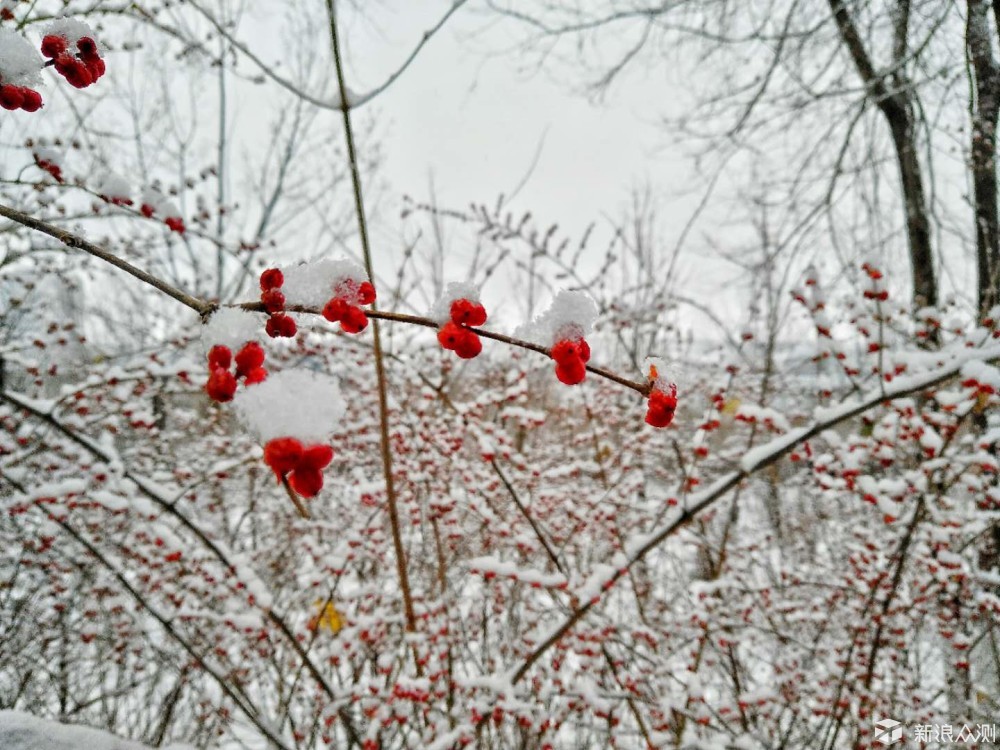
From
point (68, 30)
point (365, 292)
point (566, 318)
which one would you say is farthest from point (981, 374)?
point (68, 30)

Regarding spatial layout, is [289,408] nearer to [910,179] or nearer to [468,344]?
[468,344]

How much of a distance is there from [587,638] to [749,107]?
4483 mm

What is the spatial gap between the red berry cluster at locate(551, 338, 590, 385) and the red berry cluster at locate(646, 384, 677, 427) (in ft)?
0.34

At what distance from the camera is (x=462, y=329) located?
74 centimetres

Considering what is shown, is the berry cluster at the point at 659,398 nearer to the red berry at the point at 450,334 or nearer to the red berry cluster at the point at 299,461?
the red berry at the point at 450,334

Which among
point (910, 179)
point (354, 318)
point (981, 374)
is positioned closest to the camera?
point (354, 318)

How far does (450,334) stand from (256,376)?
0.25 metres

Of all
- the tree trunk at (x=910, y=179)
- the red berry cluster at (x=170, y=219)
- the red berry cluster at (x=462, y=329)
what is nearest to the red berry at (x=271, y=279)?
the red berry cluster at (x=462, y=329)

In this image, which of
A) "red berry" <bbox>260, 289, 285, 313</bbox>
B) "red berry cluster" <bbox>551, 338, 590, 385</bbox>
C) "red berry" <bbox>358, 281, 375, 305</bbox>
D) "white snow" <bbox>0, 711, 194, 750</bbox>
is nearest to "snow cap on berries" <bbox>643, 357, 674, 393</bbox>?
"red berry cluster" <bbox>551, 338, 590, 385</bbox>

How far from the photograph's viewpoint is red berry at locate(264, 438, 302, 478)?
0.58 metres

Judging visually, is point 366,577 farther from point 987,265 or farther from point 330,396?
point 987,265

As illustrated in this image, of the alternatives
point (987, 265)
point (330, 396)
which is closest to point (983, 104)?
point (987, 265)

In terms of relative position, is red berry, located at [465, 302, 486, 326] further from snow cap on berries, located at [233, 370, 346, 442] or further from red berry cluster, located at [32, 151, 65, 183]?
red berry cluster, located at [32, 151, 65, 183]

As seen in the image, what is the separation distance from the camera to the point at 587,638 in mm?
2938
